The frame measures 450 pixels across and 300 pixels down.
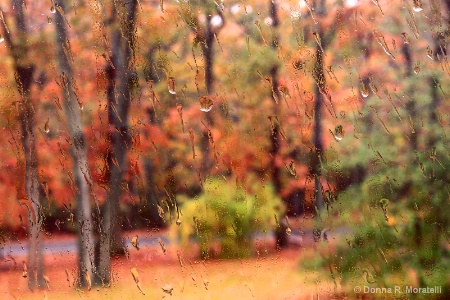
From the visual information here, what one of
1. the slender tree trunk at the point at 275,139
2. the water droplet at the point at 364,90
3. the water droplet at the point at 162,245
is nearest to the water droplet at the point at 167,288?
the water droplet at the point at 162,245

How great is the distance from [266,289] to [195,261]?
0.27 m

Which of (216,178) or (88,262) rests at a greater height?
(216,178)

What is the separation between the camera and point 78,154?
151 centimetres

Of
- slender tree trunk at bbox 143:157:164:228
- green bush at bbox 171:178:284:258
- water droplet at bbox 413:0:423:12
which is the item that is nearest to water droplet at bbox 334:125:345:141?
green bush at bbox 171:178:284:258

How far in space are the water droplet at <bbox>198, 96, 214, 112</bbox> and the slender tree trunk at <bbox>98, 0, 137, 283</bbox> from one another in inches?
10.0

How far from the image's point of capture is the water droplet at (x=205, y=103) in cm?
157

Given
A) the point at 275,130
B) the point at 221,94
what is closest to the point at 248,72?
the point at 221,94

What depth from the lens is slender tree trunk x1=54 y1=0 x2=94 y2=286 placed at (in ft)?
4.90

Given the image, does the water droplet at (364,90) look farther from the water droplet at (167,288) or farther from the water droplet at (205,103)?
the water droplet at (167,288)

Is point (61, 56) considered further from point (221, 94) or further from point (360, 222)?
point (360, 222)

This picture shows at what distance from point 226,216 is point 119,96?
564 millimetres

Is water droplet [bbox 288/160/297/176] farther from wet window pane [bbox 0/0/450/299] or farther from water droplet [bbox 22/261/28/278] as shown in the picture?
water droplet [bbox 22/261/28/278]

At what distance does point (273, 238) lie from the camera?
62.4 inches

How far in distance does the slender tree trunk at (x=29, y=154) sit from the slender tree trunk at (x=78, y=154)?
110mm
